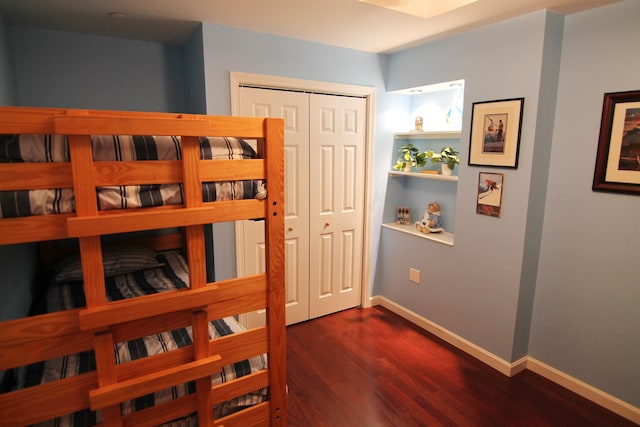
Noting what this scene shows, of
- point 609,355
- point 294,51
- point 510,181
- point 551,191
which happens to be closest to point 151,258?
point 294,51

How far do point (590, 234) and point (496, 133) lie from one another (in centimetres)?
85

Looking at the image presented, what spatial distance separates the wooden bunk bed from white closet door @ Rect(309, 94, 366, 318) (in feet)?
5.39

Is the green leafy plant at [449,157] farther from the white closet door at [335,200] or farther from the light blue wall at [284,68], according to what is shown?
the white closet door at [335,200]

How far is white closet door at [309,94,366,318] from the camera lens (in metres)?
3.06

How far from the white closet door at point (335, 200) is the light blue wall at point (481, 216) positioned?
511 mm

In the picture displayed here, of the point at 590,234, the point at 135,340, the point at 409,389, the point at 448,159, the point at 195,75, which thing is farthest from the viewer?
the point at 448,159

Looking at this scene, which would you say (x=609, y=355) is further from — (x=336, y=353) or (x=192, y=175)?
(x=192, y=175)

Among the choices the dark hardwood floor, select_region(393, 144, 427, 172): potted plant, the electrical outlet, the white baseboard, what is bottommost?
the dark hardwood floor

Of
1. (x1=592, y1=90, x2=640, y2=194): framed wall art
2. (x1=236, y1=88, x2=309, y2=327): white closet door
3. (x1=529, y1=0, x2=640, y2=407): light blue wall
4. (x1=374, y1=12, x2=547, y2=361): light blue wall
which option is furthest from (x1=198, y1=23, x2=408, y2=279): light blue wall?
(x1=592, y1=90, x2=640, y2=194): framed wall art

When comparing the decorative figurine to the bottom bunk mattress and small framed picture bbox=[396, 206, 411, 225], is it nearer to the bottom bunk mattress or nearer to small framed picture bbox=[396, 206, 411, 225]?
small framed picture bbox=[396, 206, 411, 225]

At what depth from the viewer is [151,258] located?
2.70 metres

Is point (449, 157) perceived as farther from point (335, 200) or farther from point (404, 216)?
point (335, 200)

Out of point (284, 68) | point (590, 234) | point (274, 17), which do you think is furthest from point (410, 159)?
point (274, 17)

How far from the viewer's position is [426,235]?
3.11 m
